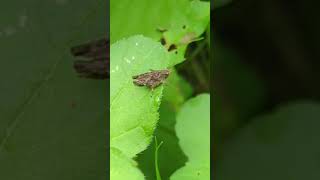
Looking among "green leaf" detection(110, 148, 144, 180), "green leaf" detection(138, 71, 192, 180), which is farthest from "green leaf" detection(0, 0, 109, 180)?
"green leaf" detection(138, 71, 192, 180)

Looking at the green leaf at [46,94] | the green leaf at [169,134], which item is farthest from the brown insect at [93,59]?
the green leaf at [169,134]

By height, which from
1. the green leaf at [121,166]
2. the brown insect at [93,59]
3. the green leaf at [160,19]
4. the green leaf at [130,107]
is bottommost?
the green leaf at [121,166]

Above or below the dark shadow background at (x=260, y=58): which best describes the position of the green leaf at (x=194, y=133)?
Result: below

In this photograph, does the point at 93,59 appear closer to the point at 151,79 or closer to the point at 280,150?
the point at 151,79

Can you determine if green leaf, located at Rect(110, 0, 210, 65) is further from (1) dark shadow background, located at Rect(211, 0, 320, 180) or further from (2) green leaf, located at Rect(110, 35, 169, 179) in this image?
(2) green leaf, located at Rect(110, 35, 169, 179)

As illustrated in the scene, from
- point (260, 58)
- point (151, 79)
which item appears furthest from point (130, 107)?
point (260, 58)

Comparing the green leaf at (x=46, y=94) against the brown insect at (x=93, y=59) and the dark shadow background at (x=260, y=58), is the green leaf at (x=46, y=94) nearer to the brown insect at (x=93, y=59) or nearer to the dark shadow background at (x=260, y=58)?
the brown insect at (x=93, y=59)
